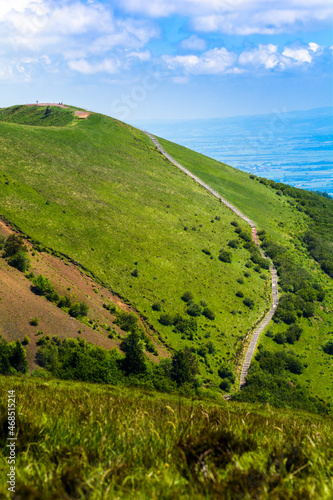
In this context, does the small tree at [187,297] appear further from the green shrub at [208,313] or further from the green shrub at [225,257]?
the green shrub at [225,257]

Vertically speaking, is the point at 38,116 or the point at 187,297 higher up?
the point at 38,116

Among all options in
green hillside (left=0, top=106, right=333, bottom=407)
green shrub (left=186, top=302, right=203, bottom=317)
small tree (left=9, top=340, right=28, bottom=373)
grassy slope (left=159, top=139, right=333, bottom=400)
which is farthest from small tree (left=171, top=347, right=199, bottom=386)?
grassy slope (left=159, top=139, right=333, bottom=400)

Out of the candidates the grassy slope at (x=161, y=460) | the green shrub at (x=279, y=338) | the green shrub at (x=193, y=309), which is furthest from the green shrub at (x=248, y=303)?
the grassy slope at (x=161, y=460)

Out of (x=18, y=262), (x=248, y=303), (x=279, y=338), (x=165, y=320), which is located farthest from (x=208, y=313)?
(x=18, y=262)

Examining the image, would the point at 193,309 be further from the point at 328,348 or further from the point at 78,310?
the point at 328,348

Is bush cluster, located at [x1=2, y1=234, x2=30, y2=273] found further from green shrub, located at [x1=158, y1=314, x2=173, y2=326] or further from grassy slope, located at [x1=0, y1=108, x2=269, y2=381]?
green shrub, located at [x1=158, y1=314, x2=173, y2=326]
